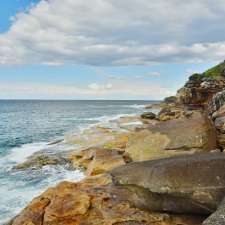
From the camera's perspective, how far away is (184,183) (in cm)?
662

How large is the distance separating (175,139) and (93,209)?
3943mm

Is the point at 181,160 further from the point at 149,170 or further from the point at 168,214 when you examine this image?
the point at 168,214

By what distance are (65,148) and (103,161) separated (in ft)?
38.9

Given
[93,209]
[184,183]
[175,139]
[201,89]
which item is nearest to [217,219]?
[184,183]

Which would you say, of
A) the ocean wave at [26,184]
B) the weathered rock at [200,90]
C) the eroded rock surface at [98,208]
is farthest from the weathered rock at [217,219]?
the weathered rock at [200,90]

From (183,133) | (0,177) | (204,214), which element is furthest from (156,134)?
(0,177)

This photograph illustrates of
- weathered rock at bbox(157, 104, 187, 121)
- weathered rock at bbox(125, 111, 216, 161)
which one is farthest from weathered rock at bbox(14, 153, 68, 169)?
weathered rock at bbox(157, 104, 187, 121)

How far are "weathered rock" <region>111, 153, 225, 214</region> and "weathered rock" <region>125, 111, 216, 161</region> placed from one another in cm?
265

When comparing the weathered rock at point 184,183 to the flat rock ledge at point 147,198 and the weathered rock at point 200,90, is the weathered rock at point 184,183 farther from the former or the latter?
the weathered rock at point 200,90

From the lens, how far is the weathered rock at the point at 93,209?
6.97 metres

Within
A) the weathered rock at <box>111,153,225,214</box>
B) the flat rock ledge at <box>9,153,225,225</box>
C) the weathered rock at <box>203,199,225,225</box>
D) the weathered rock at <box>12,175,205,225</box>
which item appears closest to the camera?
the weathered rock at <box>203,199,225,225</box>

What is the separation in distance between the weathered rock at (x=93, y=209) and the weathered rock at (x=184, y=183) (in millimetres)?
249

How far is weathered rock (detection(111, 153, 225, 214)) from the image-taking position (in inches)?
252

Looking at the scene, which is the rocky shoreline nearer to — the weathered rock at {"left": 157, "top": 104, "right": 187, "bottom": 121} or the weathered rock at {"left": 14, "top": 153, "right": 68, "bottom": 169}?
the weathered rock at {"left": 14, "top": 153, "right": 68, "bottom": 169}
